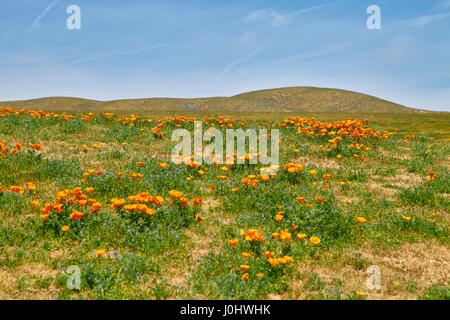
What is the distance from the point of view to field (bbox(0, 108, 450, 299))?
761 cm

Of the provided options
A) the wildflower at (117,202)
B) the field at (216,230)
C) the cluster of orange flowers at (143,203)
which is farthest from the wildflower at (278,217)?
the wildflower at (117,202)

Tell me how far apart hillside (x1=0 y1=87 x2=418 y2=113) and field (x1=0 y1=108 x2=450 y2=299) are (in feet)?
362

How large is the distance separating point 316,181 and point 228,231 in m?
5.31

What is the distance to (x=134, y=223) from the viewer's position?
961 cm

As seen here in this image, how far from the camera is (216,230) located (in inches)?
399

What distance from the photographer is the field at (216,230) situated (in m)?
7.61

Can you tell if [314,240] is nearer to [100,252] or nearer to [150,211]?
[150,211]

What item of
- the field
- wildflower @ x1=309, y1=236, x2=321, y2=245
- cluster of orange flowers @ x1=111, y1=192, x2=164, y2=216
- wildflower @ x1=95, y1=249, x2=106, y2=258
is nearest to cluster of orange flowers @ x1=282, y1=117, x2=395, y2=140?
the field

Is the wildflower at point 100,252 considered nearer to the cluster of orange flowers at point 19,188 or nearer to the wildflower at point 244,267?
the wildflower at point 244,267

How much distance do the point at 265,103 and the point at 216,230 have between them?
129572 millimetres

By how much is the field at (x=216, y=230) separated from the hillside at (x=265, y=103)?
110419 millimetres
